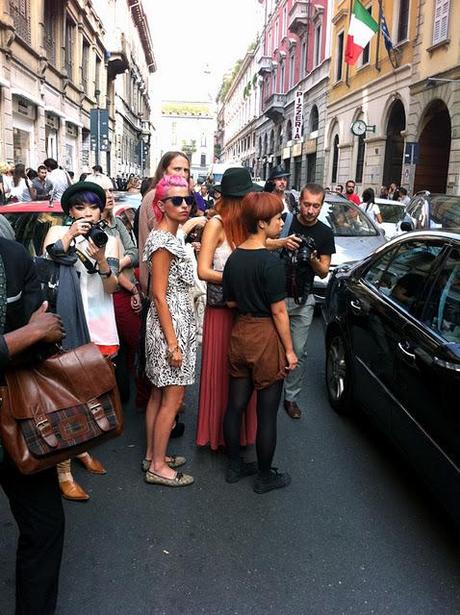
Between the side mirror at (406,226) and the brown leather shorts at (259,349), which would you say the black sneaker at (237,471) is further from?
the side mirror at (406,226)

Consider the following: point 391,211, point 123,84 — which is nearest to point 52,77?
point 391,211

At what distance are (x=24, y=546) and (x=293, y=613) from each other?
46.7 inches

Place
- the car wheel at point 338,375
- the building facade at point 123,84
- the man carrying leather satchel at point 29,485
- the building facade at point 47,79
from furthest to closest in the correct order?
the building facade at point 123,84
the building facade at point 47,79
the car wheel at point 338,375
the man carrying leather satchel at point 29,485

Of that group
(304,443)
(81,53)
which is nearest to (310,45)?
(81,53)

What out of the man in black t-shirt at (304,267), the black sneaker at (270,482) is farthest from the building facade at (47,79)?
the black sneaker at (270,482)

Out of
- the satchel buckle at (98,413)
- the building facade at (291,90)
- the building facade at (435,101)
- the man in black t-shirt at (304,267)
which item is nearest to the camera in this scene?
the satchel buckle at (98,413)

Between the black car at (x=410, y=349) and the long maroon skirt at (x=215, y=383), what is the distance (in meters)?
0.90

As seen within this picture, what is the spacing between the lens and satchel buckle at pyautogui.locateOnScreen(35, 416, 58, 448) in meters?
1.95

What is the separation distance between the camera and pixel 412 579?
2.78m

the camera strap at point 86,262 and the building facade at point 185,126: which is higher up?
the building facade at point 185,126

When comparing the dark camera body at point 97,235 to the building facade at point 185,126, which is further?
the building facade at point 185,126

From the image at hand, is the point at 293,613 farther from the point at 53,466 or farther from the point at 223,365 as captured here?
the point at 223,365

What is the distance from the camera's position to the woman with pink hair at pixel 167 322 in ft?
10.9

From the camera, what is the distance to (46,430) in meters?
1.96
